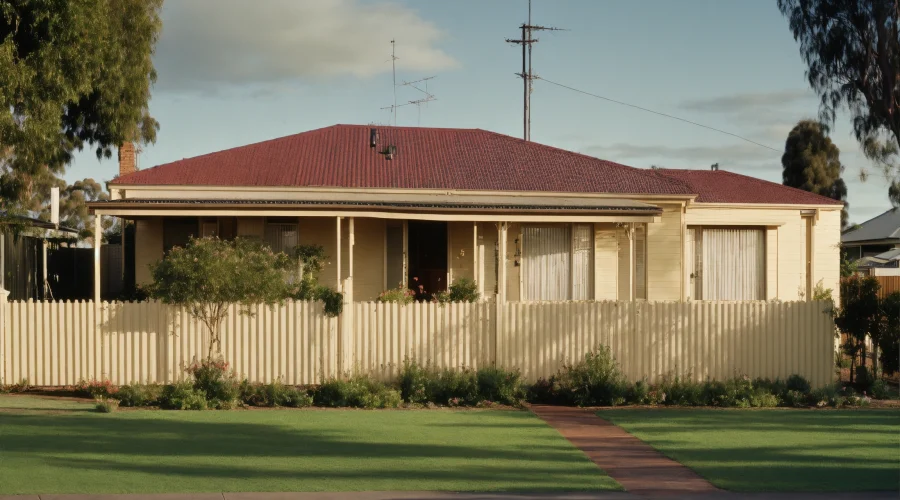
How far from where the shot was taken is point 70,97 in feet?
59.0

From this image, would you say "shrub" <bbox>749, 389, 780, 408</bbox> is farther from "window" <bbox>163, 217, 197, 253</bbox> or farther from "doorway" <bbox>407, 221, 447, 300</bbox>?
"window" <bbox>163, 217, 197, 253</bbox>

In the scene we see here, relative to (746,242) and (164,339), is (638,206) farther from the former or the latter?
(164,339)

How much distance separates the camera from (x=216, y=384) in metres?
14.5

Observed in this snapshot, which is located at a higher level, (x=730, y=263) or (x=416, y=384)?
(x=730, y=263)

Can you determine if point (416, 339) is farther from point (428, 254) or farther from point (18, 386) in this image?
point (18, 386)

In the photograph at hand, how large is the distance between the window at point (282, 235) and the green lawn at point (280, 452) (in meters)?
7.31

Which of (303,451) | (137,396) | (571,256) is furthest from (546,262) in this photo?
(303,451)

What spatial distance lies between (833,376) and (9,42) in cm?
1490

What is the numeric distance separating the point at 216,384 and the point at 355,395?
2.06 metres

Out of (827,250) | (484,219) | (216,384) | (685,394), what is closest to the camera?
(216,384)

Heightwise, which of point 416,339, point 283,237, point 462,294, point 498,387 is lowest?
point 498,387

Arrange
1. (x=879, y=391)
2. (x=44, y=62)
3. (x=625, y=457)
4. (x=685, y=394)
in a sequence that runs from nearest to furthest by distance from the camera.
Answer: (x=625, y=457), (x=685, y=394), (x=879, y=391), (x=44, y=62)

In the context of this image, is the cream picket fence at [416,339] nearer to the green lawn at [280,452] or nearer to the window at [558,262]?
the green lawn at [280,452]

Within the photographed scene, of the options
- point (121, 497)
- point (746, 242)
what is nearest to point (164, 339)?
point (121, 497)
